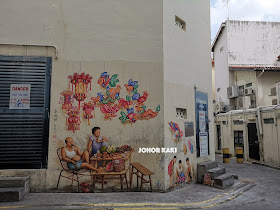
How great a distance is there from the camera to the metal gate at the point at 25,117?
19.3 feet

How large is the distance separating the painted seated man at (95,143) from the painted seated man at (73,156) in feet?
0.47

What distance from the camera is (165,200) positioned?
17.6 ft

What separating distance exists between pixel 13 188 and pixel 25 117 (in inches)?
71.3

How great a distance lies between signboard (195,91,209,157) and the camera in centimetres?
783

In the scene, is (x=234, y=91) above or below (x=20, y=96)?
above

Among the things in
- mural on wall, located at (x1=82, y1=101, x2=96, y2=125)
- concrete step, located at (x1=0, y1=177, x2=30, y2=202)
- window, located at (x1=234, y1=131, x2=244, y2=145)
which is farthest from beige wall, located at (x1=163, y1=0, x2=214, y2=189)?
window, located at (x1=234, y1=131, x2=244, y2=145)

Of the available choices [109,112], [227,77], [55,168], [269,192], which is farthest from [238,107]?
[55,168]

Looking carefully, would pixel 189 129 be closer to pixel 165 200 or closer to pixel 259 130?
pixel 165 200

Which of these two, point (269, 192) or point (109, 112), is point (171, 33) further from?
point (269, 192)

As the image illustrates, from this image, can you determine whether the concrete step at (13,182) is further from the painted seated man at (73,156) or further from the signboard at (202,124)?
the signboard at (202,124)

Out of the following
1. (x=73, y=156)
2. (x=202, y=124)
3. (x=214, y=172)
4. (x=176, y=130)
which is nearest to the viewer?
(x=73, y=156)

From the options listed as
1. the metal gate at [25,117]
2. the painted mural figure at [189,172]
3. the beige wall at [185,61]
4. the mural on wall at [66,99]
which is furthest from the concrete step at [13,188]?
the painted mural figure at [189,172]

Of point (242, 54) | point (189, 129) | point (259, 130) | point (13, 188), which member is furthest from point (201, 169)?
point (242, 54)

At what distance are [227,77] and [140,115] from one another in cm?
1561
